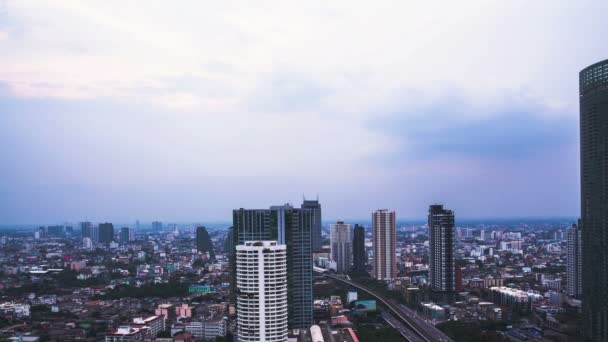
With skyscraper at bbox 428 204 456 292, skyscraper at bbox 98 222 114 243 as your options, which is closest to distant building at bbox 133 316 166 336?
skyscraper at bbox 428 204 456 292

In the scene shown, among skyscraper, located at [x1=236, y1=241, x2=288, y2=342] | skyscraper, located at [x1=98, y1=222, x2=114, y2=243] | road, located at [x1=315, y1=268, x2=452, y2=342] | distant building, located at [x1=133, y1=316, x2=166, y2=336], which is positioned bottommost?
road, located at [x1=315, y1=268, x2=452, y2=342]

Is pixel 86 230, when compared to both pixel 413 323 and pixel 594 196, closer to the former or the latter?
pixel 413 323

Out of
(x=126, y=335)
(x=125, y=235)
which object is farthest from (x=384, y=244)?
(x=125, y=235)

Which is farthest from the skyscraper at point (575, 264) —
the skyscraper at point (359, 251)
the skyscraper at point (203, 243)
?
the skyscraper at point (203, 243)

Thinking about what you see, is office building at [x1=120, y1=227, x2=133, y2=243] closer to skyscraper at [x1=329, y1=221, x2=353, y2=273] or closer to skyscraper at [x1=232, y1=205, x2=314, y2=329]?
skyscraper at [x1=329, y1=221, x2=353, y2=273]

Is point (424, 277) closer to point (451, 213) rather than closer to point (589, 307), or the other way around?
point (451, 213)

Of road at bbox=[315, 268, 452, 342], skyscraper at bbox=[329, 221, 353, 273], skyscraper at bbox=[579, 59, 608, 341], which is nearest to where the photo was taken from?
skyscraper at bbox=[579, 59, 608, 341]

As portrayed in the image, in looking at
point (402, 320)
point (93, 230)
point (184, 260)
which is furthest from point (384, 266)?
point (93, 230)
